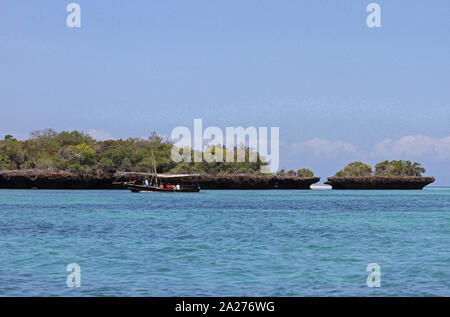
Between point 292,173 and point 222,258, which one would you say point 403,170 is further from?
point 222,258

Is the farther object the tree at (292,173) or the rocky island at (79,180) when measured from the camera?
the tree at (292,173)

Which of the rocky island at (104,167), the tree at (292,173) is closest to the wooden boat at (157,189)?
the rocky island at (104,167)

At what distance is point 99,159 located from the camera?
545 ft

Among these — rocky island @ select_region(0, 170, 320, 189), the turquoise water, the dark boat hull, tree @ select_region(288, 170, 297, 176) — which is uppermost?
tree @ select_region(288, 170, 297, 176)

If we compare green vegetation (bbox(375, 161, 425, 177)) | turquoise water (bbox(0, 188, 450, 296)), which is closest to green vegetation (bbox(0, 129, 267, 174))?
green vegetation (bbox(375, 161, 425, 177))

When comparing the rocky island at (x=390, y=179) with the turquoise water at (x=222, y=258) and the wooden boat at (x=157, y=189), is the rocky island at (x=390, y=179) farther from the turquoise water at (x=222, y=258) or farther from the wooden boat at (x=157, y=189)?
the turquoise water at (x=222, y=258)

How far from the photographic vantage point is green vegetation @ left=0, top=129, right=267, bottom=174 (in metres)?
160

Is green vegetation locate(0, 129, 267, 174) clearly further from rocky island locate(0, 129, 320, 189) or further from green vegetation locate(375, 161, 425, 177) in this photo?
green vegetation locate(375, 161, 425, 177)

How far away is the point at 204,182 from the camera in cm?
16112

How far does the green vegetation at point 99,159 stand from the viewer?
160 meters

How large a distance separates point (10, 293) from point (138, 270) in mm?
5055
